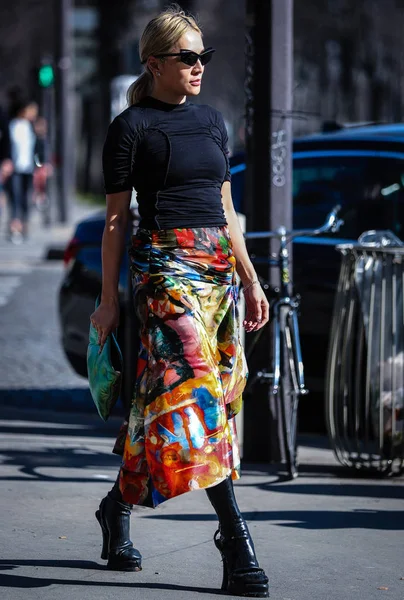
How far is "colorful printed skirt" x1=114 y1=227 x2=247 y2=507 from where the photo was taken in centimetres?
409

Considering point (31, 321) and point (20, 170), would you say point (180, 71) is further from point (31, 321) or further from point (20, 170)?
point (20, 170)

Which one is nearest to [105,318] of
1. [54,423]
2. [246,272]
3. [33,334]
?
[246,272]

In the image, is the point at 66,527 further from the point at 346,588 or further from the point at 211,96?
the point at 211,96

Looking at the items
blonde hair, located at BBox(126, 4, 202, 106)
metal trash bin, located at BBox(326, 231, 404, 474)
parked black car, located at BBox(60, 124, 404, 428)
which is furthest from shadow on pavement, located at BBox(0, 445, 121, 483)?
blonde hair, located at BBox(126, 4, 202, 106)

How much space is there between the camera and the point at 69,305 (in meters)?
8.19

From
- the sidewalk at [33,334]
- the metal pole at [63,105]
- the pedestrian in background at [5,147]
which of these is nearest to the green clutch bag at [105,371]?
the sidewalk at [33,334]

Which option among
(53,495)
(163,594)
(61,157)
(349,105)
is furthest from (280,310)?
(349,105)

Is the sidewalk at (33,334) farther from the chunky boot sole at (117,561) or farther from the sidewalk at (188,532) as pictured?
the chunky boot sole at (117,561)

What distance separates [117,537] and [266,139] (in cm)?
240

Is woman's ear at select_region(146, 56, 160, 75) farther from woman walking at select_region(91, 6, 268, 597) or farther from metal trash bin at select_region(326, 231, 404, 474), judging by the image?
metal trash bin at select_region(326, 231, 404, 474)

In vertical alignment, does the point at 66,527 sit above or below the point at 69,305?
below

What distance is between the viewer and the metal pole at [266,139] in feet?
19.9

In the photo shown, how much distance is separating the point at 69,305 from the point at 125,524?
3.93 m

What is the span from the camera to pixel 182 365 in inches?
161
